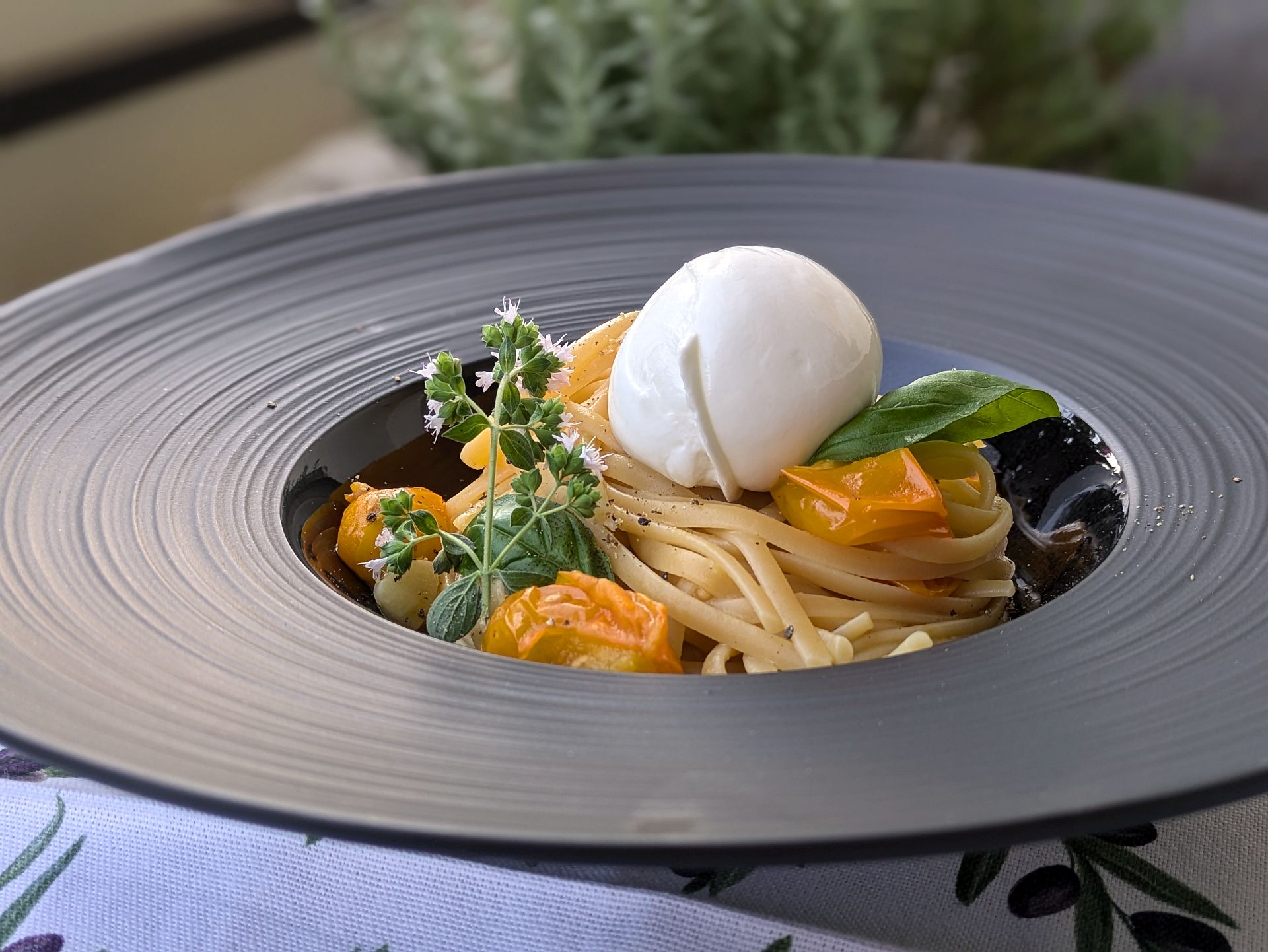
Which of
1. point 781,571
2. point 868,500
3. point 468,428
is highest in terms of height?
point 468,428

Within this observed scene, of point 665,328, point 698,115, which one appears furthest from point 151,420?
point 698,115

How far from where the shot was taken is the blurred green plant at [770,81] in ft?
12.0

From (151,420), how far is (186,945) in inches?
34.8

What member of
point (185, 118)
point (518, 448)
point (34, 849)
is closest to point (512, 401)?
point (518, 448)

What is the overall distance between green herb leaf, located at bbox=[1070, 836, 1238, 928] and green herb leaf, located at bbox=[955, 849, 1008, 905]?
91 millimetres

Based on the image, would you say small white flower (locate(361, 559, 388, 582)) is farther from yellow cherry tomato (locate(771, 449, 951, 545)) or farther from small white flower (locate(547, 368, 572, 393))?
yellow cherry tomato (locate(771, 449, 951, 545))

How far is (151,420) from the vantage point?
6.45 ft

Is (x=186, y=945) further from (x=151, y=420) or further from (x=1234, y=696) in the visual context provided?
(x=1234, y=696)

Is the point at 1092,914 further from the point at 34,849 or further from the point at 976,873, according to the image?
the point at 34,849

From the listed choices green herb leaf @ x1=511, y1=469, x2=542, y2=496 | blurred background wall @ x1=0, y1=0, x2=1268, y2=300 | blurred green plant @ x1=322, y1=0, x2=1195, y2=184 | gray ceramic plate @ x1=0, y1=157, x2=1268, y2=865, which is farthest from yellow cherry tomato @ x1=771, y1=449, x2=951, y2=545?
blurred background wall @ x1=0, y1=0, x2=1268, y2=300

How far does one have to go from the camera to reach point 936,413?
1696 mm

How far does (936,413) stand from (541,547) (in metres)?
0.55

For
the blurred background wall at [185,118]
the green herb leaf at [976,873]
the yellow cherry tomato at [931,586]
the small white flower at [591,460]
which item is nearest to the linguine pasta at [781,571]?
the yellow cherry tomato at [931,586]

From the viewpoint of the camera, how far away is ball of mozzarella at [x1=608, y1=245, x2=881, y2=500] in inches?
67.8
